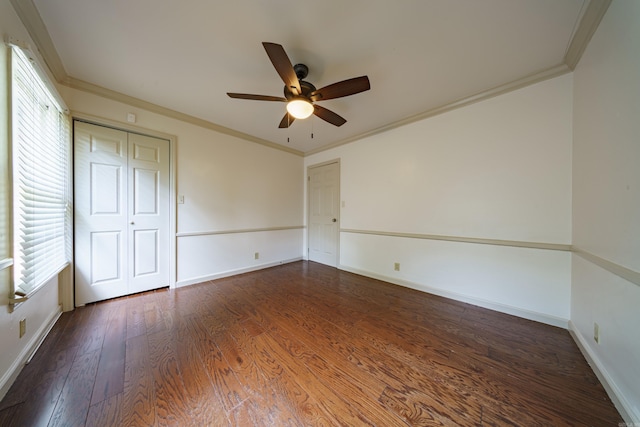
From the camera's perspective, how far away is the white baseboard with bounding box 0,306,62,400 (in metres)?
1.18

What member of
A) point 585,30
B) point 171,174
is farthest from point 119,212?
point 585,30

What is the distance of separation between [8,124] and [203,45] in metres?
1.34

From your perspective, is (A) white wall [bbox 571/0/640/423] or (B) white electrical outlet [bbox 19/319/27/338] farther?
(B) white electrical outlet [bbox 19/319/27/338]

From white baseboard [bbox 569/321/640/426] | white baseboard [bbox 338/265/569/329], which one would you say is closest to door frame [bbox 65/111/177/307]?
white baseboard [bbox 338/265/569/329]

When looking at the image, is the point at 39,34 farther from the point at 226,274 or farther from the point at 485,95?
the point at 485,95

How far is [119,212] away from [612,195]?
4.35 meters

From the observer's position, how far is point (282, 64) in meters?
1.49

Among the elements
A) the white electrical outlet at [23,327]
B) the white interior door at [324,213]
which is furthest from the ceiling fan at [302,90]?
the white electrical outlet at [23,327]

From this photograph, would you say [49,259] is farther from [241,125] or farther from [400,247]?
[400,247]

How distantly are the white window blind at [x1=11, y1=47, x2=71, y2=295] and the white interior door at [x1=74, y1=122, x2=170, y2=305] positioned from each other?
14 cm

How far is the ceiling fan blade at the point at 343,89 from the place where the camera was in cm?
164

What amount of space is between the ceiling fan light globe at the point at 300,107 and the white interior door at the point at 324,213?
1.88 m

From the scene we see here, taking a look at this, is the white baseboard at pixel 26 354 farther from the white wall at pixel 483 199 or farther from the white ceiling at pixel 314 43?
the white wall at pixel 483 199

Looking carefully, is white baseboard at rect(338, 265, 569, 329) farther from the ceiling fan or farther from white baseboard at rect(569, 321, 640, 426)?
the ceiling fan
